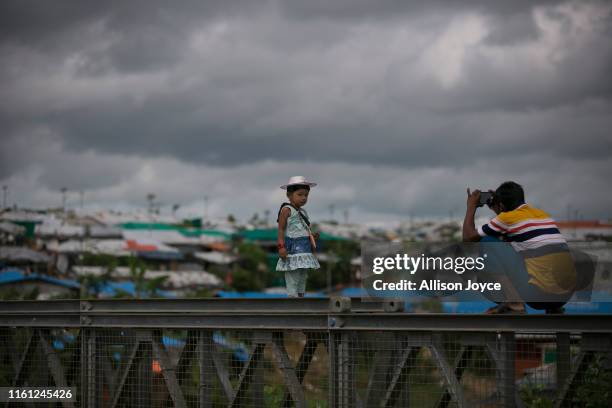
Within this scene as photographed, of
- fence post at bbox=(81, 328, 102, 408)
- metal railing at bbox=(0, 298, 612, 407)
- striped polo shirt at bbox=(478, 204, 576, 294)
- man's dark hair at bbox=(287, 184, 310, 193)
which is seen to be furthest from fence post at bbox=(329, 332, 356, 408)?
fence post at bbox=(81, 328, 102, 408)

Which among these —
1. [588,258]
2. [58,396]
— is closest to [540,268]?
[588,258]

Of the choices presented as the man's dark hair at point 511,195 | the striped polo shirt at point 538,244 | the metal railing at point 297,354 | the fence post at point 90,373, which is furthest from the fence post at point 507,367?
the fence post at point 90,373

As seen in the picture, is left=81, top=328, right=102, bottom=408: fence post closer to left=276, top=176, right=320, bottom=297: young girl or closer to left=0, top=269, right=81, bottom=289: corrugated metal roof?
left=276, top=176, right=320, bottom=297: young girl

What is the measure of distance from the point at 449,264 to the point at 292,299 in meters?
1.70

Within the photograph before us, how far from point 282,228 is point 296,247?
26 cm

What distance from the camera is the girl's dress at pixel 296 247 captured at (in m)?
10.5

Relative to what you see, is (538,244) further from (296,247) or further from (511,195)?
(296,247)

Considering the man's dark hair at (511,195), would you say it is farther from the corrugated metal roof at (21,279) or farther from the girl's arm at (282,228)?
the corrugated metal roof at (21,279)

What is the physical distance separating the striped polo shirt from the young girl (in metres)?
2.60

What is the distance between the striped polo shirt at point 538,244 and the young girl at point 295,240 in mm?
2600

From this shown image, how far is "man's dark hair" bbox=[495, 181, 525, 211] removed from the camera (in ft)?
28.4

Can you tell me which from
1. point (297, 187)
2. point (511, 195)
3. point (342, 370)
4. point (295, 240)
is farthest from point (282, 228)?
point (511, 195)

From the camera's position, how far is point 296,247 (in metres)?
10.6

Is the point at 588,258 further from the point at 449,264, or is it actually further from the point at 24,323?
the point at 24,323
